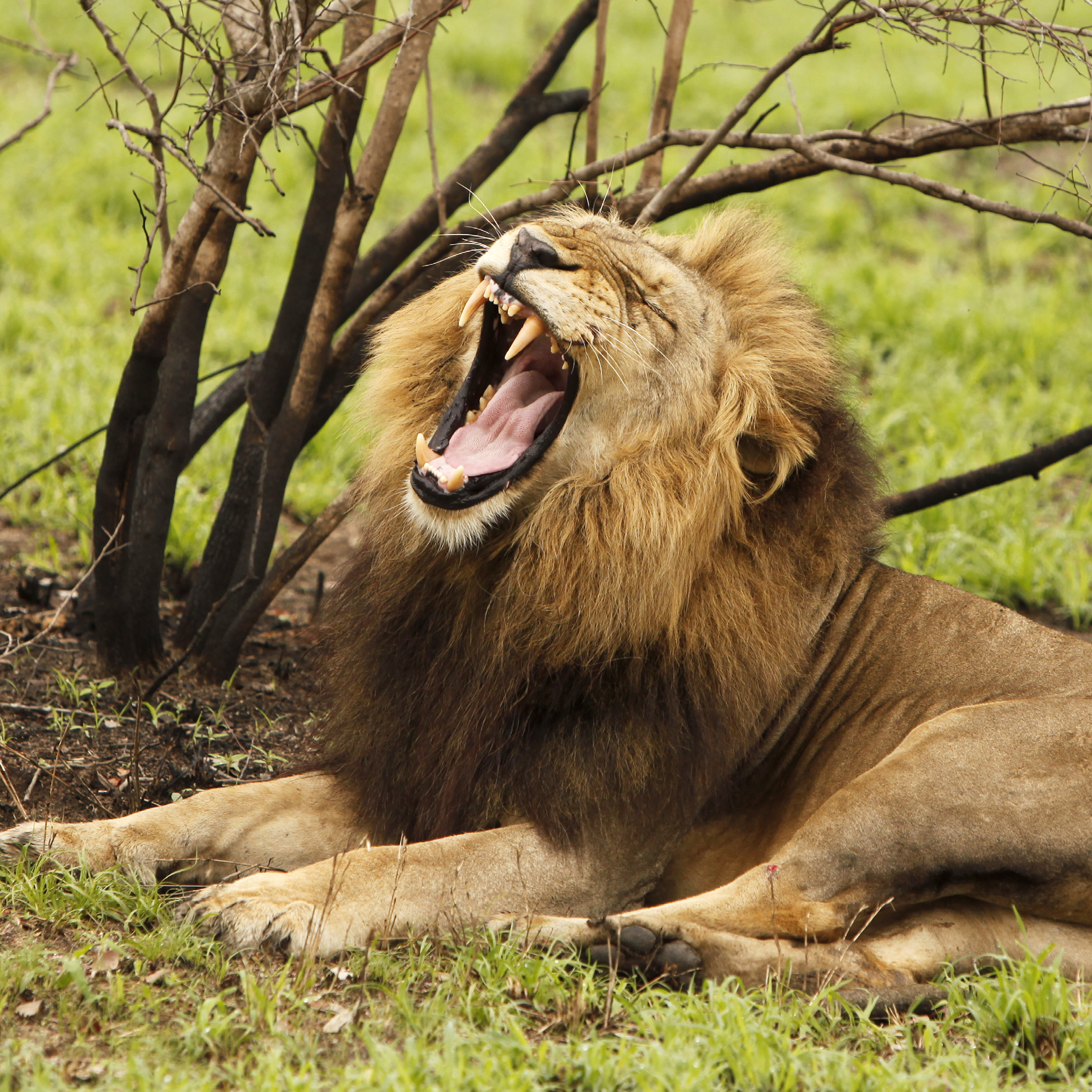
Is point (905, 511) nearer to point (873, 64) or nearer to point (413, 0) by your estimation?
point (413, 0)

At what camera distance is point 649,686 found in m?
2.83

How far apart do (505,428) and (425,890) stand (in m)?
1.07

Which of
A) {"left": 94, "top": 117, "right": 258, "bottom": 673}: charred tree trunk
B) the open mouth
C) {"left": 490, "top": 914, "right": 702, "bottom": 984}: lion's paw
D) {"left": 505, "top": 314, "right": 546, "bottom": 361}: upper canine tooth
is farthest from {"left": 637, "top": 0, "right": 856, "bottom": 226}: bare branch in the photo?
{"left": 490, "top": 914, "right": 702, "bottom": 984}: lion's paw

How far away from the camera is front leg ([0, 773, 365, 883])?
282cm

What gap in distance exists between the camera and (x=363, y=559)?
3.21m

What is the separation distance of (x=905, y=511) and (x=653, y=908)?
2.06 metres

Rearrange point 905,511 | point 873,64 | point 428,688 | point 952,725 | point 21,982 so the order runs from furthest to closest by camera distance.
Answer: point 873,64
point 905,511
point 428,688
point 952,725
point 21,982

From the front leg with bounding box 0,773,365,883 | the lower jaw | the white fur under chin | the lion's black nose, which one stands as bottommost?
the front leg with bounding box 0,773,365,883

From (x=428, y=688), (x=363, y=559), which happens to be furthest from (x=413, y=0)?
(x=428, y=688)

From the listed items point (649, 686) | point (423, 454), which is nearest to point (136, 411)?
point (423, 454)

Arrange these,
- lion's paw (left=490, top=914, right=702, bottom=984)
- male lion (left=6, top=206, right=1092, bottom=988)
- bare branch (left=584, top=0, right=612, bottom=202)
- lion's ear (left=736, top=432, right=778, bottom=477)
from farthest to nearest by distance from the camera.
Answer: bare branch (left=584, top=0, right=612, bottom=202) < lion's ear (left=736, top=432, right=778, bottom=477) < male lion (left=6, top=206, right=1092, bottom=988) < lion's paw (left=490, top=914, right=702, bottom=984)

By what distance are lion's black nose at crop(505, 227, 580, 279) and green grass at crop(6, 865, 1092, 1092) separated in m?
1.43

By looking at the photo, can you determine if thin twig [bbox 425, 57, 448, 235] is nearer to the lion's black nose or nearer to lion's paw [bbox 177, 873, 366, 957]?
the lion's black nose

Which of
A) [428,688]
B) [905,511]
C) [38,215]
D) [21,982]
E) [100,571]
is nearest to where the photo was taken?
[21,982]
